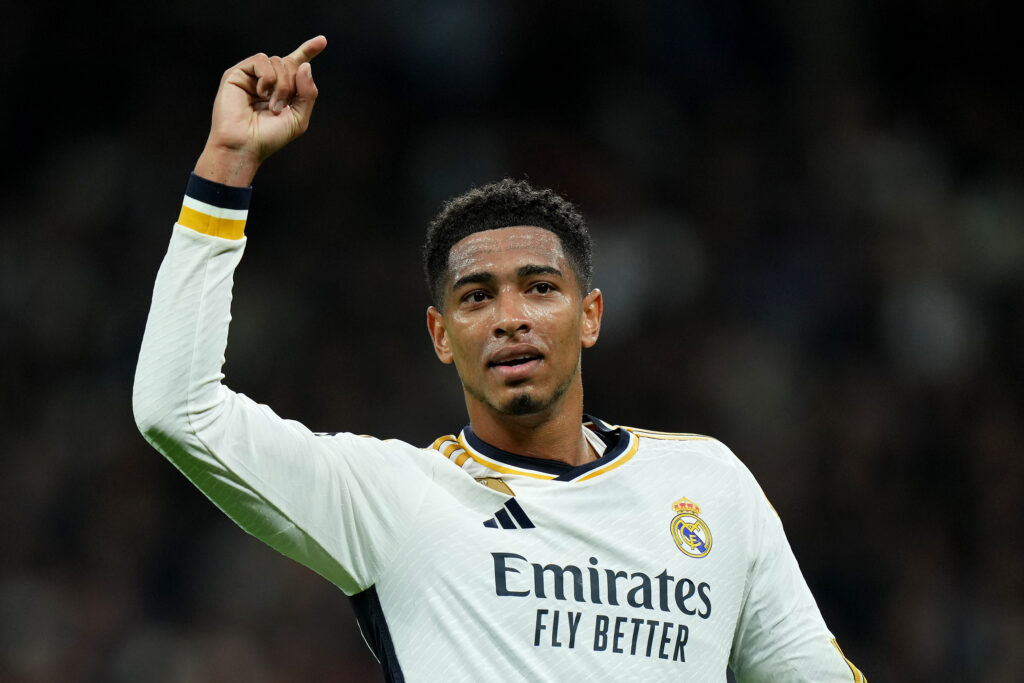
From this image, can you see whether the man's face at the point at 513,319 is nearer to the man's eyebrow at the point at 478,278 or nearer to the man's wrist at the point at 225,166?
the man's eyebrow at the point at 478,278

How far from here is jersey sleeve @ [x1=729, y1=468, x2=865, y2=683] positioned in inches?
126

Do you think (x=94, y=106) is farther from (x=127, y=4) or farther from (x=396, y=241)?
(x=396, y=241)

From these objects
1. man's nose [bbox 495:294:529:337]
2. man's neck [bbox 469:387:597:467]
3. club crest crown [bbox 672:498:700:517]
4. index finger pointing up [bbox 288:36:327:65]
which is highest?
index finger pointing up [bbox 288:36:327:65]

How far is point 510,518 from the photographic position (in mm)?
2967

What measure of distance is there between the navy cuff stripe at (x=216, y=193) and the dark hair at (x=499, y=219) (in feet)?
2.93

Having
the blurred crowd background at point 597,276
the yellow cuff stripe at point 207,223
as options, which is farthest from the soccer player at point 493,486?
the blurred crowd background at point 597,276

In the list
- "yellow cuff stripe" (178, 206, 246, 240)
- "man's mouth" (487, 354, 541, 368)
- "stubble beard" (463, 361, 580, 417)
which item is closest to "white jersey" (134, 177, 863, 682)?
"yellow cuff stripe" (178, 206, 246, 240)

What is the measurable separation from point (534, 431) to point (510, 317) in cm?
35

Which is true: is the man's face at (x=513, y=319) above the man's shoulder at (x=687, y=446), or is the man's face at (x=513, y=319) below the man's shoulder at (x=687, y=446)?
above

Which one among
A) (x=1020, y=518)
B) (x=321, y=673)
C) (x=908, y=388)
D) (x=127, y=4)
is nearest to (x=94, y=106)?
(x=127, y=4)

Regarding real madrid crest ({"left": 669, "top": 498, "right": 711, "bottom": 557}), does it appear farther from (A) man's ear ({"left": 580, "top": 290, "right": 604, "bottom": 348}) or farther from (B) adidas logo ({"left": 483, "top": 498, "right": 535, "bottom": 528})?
(A) man's ear ({"left": 580, "top": 290, "right": 604, "bottom": 348})

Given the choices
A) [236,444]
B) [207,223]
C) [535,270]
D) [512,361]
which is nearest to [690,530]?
[512,361]

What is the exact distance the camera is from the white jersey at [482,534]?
2504 millimetres

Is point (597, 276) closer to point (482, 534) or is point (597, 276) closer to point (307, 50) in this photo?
point (482, 534)
